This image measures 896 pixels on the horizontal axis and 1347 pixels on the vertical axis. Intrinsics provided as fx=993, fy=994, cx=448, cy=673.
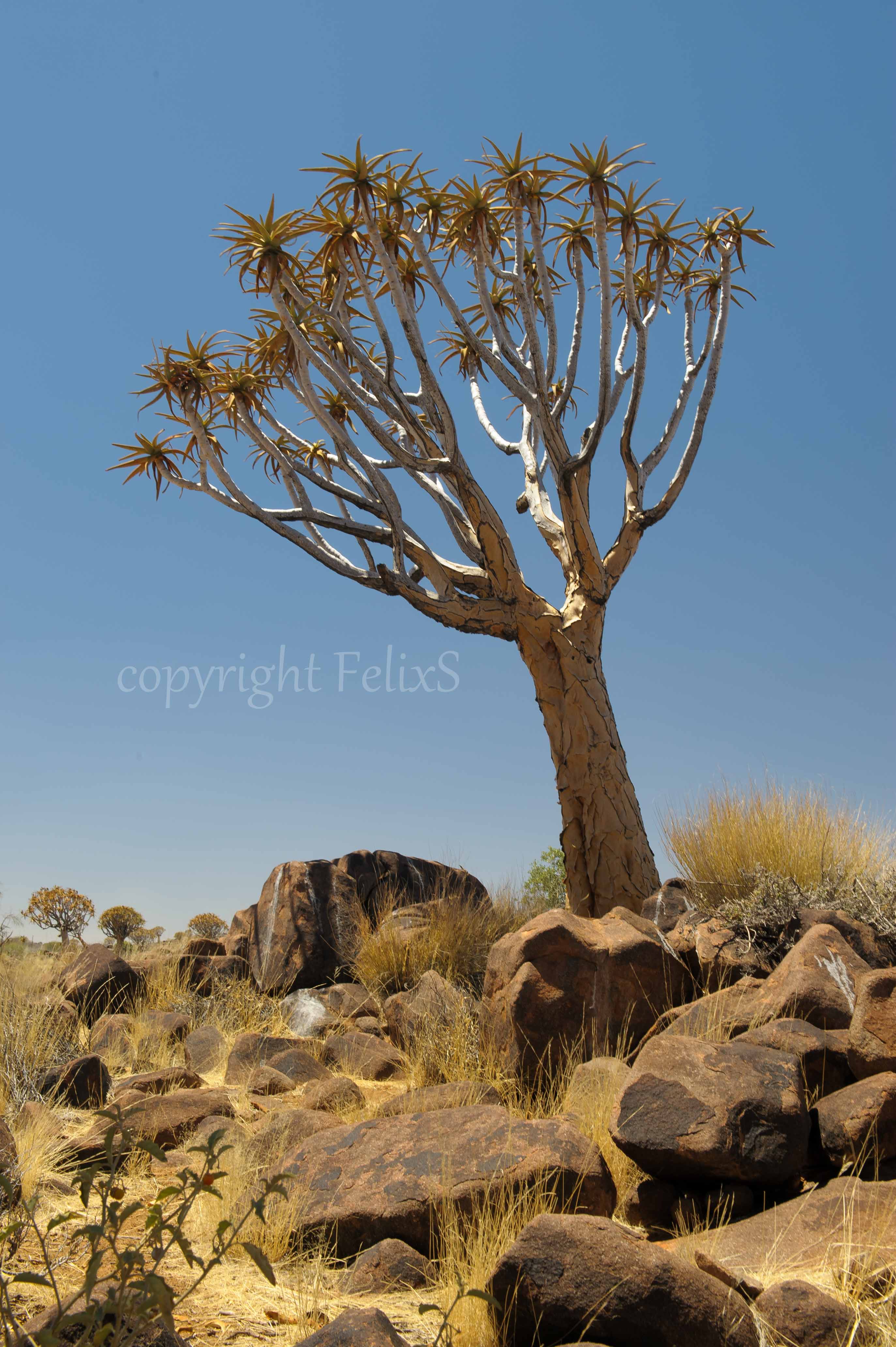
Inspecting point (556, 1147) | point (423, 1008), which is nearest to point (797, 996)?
point (556, 1147)

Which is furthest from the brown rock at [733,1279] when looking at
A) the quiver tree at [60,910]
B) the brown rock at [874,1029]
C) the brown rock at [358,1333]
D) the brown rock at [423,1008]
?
the quiver tree at [60,910]

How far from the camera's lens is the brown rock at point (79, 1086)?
658 centimetres

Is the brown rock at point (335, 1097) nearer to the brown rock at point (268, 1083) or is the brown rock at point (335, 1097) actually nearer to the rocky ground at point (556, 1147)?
the rocky ground at point (556, 1147)

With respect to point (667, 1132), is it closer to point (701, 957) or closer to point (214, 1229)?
point (214, 1229)

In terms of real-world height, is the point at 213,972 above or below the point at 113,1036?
above

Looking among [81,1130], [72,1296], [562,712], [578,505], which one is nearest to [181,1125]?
[81,1130]

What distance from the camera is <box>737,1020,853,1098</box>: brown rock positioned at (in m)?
4.94

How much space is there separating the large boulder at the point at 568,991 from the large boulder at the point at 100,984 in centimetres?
486

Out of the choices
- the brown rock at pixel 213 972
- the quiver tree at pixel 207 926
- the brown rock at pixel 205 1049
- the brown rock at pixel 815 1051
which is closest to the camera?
the brown rock at pixel 815 1051

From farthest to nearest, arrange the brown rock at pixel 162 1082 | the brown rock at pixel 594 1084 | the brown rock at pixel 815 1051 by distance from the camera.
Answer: the brown rock at pixel 162 1082
the brown rock at pixel 594 1084
the brown rock at pixel 815 1051

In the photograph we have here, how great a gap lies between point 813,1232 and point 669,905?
4.22 metres

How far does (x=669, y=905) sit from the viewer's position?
322 inches

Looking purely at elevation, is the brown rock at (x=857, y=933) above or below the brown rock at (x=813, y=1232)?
above

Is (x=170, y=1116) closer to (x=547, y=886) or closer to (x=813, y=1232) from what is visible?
(x=813, y=1232)
